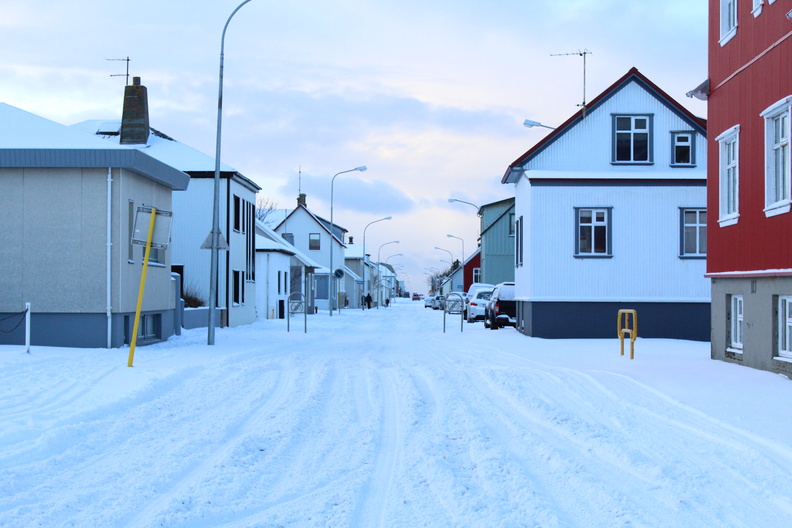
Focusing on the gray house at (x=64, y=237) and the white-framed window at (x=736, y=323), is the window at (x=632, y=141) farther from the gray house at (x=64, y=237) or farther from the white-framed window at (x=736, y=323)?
the gray house at (x=64, y=237)

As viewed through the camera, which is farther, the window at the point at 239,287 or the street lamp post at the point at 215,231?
the window at the point at 239,287

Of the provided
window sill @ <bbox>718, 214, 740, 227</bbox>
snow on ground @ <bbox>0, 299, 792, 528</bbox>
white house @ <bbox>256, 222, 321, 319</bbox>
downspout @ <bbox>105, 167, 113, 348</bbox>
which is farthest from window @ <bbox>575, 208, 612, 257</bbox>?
white house @ <bbox>256, 222, 321, 319</bbox>

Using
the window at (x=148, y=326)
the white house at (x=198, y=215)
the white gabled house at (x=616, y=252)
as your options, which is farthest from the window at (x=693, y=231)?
the white house at (x=198, y=215)

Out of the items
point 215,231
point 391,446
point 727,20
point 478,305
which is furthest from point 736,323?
point 478,305

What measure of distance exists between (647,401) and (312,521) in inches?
246

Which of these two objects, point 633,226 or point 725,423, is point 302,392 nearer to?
point 725,423

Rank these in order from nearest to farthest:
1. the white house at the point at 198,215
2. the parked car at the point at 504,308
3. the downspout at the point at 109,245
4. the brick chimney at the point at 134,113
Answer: the downspout at the point at 109,245, the white house at the point at 198,215, the brick chimney at the point at 134,113, the parked car at the point at 504,308

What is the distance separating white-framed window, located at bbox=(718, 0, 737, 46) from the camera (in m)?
15.7

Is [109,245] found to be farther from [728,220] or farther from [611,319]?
[611,319]

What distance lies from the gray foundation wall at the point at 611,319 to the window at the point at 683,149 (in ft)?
14.5

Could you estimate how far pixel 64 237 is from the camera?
56.9 ft

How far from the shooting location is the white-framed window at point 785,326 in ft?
43.3

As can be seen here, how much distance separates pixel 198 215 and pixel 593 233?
47.4ft

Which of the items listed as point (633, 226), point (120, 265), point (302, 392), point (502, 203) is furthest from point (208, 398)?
point (502, 203)
